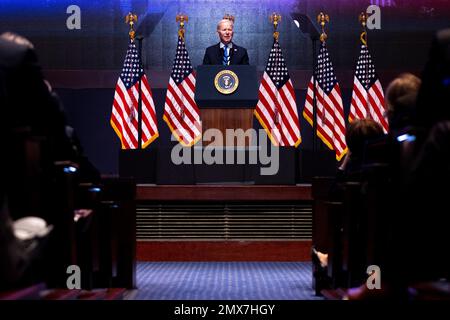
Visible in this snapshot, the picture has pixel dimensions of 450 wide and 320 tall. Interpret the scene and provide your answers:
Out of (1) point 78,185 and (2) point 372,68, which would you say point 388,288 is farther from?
(2) point 372,68

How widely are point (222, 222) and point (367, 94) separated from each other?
3849mm

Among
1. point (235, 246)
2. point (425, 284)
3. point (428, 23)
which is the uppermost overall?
point (428, 23)

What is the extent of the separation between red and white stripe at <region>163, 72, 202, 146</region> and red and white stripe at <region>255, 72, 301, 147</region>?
36.4 inches

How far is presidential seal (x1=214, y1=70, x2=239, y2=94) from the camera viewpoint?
7457 millimetres

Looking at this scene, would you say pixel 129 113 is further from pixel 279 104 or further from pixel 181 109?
pixel 279 104

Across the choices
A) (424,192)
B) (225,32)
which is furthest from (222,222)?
(424,192)

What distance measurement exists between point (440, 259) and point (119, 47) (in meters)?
9.22

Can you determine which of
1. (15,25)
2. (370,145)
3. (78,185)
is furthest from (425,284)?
(15,25)

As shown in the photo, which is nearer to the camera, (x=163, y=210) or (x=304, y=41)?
(x=163, y=210)

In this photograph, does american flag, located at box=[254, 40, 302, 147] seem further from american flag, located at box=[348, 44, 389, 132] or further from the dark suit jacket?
the dark suit jacket

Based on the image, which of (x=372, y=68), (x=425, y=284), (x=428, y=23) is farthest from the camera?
(x=428, y=23)

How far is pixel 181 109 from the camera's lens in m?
9.88

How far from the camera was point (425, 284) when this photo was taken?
281 centimetres

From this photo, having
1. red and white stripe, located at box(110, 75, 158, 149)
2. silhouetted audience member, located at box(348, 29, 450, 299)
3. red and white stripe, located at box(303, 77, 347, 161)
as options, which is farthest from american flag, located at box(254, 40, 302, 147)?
silhouetted audience member, located at box(348, 29, 450, 299)
